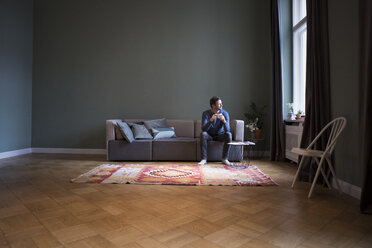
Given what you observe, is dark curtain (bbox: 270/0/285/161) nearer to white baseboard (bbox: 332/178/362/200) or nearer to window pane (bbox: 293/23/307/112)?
window pane (bbox: 293/23/307/112)

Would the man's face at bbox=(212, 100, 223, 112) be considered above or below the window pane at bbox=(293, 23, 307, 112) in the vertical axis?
below

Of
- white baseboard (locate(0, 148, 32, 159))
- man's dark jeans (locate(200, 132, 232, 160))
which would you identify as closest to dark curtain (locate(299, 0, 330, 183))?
man's dark jeans (locate(200, 132, 232, 160))

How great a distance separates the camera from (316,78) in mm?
3029

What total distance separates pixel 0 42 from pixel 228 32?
438 centimetres

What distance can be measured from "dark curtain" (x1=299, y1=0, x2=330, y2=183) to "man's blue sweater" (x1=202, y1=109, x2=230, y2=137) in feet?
4.37

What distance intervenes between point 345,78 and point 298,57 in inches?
85.9

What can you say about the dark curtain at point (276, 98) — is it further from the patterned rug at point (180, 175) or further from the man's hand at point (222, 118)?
the man's hand at point (222, 118)

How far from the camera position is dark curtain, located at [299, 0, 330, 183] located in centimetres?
296

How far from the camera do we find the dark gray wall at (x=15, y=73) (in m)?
4.74

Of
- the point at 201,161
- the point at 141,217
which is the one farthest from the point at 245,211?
the point at 201,161

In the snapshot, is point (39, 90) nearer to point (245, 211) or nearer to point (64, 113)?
point (64, 113)

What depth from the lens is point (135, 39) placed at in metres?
5.43

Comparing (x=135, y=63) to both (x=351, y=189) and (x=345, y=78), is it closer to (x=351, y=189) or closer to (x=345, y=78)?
(x=345, y=78)

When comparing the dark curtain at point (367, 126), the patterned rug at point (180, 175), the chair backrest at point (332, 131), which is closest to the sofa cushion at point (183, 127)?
the patterned rug at point (180, 175)
